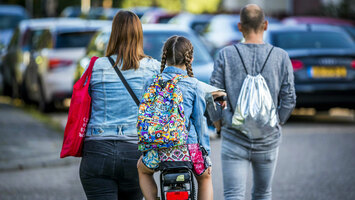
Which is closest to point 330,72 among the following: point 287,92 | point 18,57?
point 287,92

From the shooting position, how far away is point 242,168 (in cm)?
474

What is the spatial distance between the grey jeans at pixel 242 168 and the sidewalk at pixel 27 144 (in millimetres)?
4278

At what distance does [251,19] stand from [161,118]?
1227 millimetres

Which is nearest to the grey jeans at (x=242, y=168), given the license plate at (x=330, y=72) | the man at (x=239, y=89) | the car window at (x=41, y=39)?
the man at (x=239, y=89)

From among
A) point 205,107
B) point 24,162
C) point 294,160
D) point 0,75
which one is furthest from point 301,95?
point 0,75

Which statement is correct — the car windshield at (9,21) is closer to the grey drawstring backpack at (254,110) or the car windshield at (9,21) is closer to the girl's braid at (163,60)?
the grey drawstring backpack at (254,110)

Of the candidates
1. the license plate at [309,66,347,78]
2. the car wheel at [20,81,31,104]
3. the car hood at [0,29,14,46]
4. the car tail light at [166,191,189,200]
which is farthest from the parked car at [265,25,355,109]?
the car hood at [0,29,14,46]

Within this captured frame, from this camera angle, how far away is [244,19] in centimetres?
476

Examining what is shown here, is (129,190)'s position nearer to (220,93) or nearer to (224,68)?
(220,93)

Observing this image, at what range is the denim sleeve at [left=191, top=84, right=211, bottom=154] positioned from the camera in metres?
3.97

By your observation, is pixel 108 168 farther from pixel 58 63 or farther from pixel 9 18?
pixel 9 18

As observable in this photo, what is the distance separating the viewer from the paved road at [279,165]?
7.03m

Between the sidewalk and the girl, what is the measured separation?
4736 mm

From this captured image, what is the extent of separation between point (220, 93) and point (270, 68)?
716 mm
